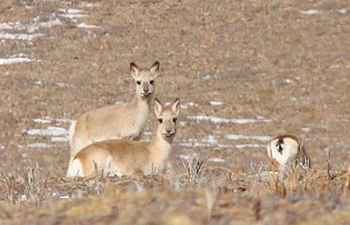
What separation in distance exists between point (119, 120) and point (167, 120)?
Answer: 2852mm

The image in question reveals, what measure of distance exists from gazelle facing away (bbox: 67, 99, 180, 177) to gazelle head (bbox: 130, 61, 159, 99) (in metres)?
3.39

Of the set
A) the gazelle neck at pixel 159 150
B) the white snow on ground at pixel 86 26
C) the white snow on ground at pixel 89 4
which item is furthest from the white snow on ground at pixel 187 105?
the gazelle neck at pixel 159 150

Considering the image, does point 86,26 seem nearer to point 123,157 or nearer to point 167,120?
point 167,120

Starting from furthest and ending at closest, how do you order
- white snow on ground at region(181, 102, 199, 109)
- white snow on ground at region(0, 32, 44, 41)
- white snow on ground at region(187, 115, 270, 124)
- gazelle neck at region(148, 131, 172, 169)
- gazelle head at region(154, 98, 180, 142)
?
white snow on ground at region(0, 32, 44, 41), white snow on ground at region(181, 102, 199, 109), white snow on ground at region(187, 115, 270, 124), gazelle head at region(154, 98, 180, 142), gazelle neck at region(148, 131, 172, 169)

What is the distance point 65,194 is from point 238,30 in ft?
93.9

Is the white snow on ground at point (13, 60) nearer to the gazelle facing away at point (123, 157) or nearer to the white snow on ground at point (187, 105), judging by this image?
the white snow on ground at point (187, 105)

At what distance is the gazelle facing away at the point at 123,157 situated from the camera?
542 inches

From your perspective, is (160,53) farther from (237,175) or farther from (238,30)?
(237,175)

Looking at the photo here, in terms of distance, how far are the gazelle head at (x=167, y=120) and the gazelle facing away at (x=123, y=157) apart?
0.02 m

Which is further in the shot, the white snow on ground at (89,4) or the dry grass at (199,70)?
the white snow on ground at (89,4)

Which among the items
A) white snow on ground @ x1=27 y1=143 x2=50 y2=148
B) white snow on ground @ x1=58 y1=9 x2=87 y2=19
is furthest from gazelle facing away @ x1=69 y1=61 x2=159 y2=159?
white snow on ground @ x1=58 y1=9 x2=87 y2=19

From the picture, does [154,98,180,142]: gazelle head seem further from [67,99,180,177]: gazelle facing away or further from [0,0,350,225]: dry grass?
[0,0,350,225]: dry grass

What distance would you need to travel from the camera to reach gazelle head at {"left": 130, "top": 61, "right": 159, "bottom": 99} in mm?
18031

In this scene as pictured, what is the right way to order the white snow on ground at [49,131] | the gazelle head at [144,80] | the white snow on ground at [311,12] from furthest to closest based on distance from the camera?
the white snow on ground at [311,12] → the white snow on ground at [49,131] → the gazelle head at [144,80]
